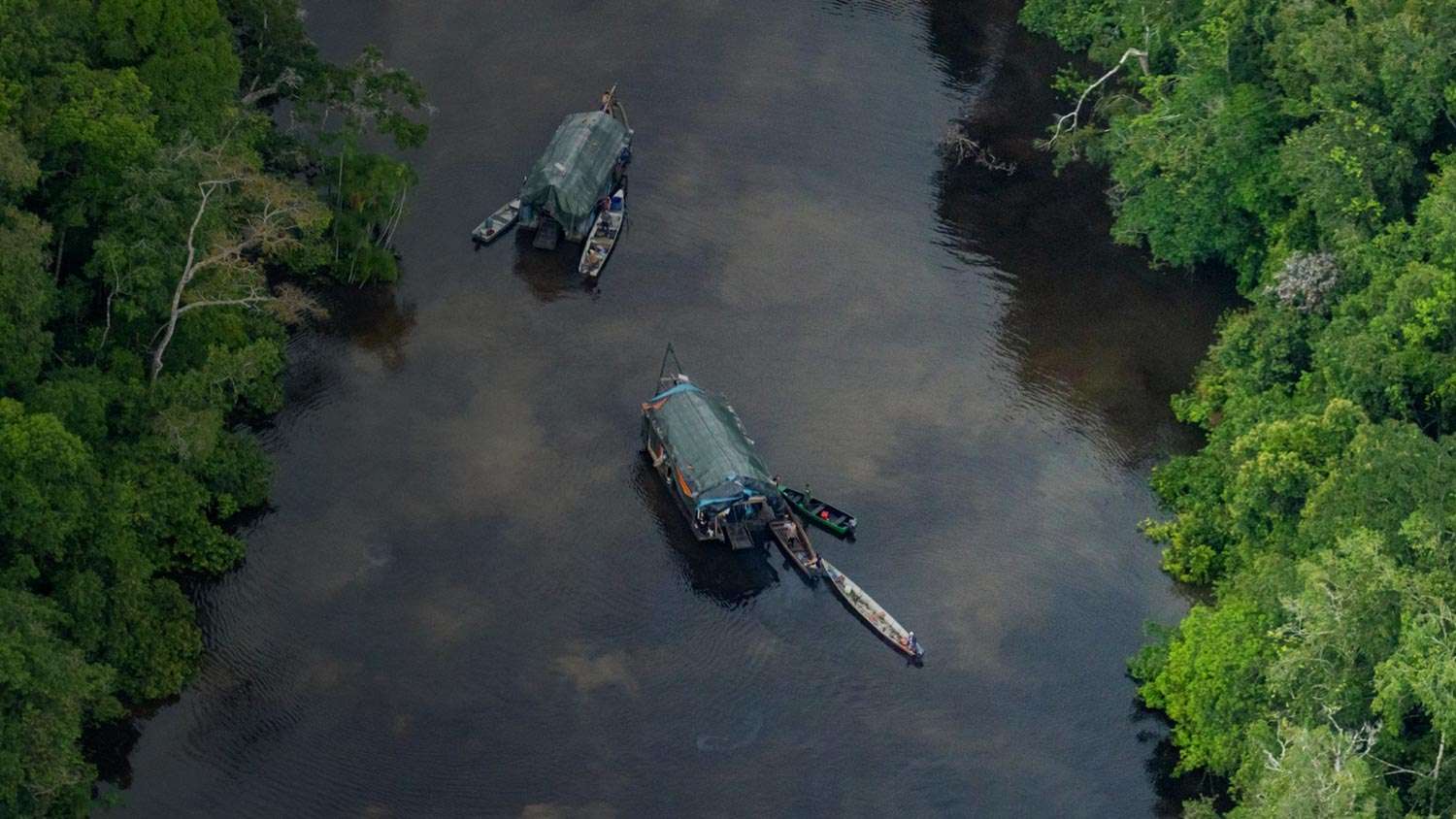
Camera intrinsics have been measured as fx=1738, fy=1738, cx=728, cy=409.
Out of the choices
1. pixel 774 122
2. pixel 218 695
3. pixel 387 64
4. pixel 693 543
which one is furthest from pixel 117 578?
pixel 774 122

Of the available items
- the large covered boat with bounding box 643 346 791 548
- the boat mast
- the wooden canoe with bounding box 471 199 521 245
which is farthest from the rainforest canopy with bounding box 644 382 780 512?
the wooden canoe with bounding box 471 199 521 245

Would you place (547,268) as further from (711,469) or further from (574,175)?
(711,469)

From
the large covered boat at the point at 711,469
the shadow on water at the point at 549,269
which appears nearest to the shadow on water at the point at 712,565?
the large covered boat at the point at 711,469

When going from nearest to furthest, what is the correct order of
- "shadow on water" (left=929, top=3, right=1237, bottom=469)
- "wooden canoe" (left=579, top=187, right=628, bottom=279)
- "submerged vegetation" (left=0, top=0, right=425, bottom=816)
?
"submerged vegetation" (left=0, top=0, right=425, bottom=816)
"shadow on water" (left=929, top=3, right=1237, bottom=469)
"wooden canoe" (left=579, top=187, right=628, bottom=279)

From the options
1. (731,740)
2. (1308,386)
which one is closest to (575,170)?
(731,740)

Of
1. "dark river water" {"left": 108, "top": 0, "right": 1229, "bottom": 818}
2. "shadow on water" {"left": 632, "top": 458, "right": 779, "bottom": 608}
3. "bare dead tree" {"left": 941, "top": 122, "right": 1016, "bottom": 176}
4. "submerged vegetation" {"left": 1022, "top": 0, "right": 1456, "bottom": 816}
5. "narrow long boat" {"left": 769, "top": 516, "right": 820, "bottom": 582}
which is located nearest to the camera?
"submerged vegetation" {"left": 1022, "top": 0, "right": 1456, "bottom": 816}

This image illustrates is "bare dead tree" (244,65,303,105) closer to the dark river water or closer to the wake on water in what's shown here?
the dark river water

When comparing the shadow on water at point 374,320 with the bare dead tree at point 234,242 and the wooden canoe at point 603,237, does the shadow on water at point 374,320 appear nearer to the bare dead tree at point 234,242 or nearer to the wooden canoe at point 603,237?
the bare dead tree at point 234,242

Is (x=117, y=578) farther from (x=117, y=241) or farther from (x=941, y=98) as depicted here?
(x=941, y=98)


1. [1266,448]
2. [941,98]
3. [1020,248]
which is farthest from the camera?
[941,98]
